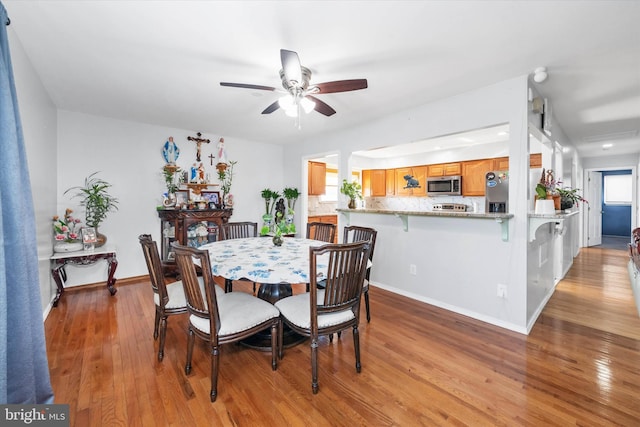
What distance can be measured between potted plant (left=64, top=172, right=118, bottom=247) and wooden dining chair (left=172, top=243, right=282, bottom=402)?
2772mm

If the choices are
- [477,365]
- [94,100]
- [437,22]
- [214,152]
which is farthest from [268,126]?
[477,365]

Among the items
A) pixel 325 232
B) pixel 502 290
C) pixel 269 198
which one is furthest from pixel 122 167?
pixel 502 290

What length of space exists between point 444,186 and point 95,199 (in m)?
5.77

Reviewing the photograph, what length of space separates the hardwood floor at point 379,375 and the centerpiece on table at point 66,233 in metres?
0.90

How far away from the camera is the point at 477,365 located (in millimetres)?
2080

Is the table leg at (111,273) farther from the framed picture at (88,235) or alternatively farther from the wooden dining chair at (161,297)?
the wooden dining chair at (161,297)

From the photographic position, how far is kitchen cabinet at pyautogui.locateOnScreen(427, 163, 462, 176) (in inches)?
214

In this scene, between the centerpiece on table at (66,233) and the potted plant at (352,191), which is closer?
the centerpiece on table at (66,233)

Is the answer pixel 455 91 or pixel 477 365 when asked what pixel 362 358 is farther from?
pixel 455 91

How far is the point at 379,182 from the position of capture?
6.73 meters

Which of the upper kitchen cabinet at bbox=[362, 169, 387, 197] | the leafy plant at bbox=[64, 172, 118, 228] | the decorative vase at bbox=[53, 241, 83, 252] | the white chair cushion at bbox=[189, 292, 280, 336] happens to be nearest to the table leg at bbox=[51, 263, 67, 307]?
the decorative vase at bbox=[53, 241, 83, 252]

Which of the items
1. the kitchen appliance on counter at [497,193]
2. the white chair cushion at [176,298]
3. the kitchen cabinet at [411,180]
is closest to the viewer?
the white chair cushion at [176,298]

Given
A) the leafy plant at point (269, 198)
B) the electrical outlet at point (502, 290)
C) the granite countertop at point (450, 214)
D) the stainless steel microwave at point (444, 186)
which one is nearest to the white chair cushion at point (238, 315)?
the granite countertop at point (450, 214)

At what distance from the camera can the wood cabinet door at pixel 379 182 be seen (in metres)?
6.69
